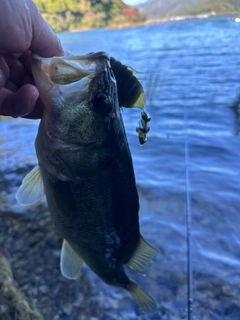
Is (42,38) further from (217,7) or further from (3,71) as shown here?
(217,7)

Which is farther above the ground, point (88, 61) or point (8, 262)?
point (88, 61)

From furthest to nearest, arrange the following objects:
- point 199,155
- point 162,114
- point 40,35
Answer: point 162,114 → point 199,155 → point 40,35

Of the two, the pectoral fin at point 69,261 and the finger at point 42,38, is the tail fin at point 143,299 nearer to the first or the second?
the pectoral fin at point 69,261

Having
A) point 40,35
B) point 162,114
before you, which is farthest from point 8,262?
point 162,114

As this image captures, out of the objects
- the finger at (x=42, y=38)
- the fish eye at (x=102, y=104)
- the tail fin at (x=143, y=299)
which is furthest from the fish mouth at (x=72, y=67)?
the tail fin at (x=143, y=299)

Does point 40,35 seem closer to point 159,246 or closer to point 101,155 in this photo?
point 101,155

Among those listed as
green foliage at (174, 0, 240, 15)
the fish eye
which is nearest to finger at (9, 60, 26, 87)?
the fish eye

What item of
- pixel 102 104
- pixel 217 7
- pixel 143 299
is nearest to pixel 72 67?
pixel 102 104
